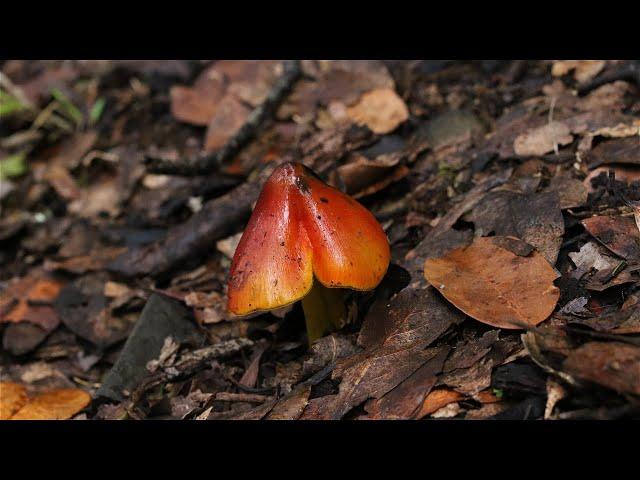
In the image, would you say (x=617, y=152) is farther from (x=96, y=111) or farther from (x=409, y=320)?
(x=96, y=111)

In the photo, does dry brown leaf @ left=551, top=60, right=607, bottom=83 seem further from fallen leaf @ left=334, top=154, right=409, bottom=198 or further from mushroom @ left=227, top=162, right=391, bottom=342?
mushroom @ left=227, top=162, right=391, bottom=342

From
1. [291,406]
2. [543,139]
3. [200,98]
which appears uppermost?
[200,98]

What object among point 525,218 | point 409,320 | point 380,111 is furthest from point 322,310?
point 380,111

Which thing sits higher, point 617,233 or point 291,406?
point 617,233

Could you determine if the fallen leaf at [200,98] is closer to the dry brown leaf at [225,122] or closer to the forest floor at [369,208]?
the forest floor at [369,208]

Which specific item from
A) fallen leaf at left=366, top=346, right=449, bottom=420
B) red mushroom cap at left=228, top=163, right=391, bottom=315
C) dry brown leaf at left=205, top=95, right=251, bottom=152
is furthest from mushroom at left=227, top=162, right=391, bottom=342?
dry brown leaf at left=205, top=95, right=251, bottom=152

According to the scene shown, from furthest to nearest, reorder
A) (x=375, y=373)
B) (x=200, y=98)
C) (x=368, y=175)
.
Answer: (x=200, y=98), (x=368, y=175), (x=375, y=373)
